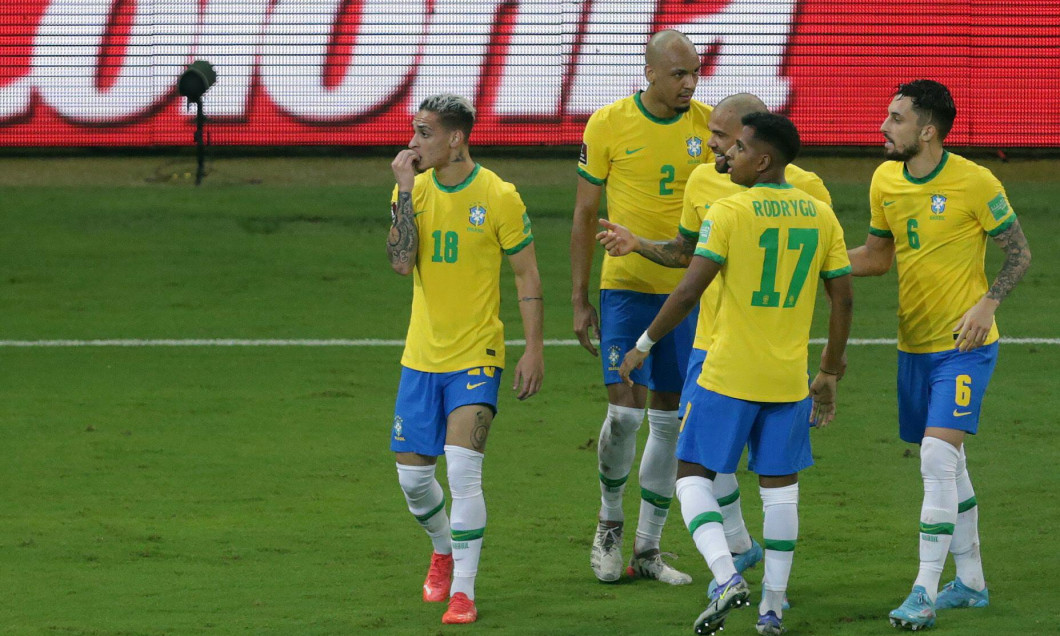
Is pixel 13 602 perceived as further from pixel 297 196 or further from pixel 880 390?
pixel 297 196

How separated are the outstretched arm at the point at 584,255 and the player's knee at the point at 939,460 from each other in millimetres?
1598

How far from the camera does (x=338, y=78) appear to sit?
1748 centimetres

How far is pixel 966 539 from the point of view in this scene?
591 cm

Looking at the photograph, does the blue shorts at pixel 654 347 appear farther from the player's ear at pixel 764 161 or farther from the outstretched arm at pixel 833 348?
the player's ear at pixel 764 161

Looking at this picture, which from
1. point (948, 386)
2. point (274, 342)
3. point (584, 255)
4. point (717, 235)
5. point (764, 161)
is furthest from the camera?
point (274, 342)

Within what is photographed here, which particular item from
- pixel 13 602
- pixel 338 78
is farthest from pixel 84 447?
pixel 338 78

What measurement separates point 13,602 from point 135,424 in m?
3.35

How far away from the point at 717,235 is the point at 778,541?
1158 millimetres

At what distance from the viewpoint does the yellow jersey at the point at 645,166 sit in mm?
6629

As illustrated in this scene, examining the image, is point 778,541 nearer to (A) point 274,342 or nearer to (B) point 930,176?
(B) point 930,176

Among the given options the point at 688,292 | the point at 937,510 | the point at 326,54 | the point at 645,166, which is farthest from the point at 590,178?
the point at 326,54

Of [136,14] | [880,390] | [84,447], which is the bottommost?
[84,447]

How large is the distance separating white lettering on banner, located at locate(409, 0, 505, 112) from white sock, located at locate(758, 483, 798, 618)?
486 inches

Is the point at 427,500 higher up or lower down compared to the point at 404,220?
lower down
